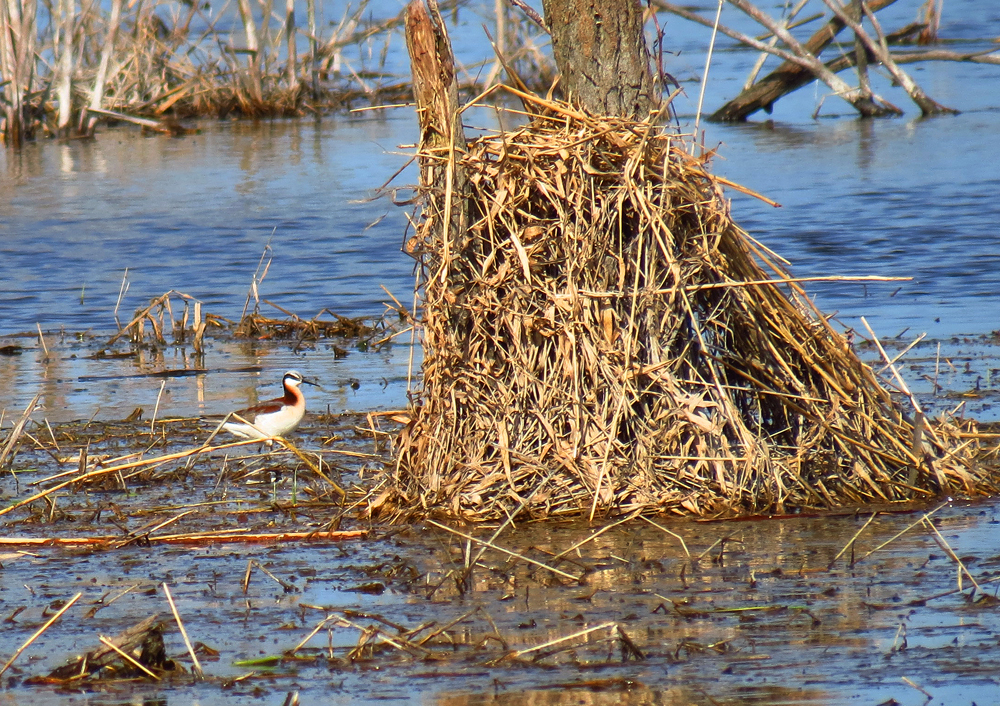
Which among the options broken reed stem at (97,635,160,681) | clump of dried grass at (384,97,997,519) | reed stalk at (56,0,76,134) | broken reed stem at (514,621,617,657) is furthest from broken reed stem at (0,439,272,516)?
reed stalk at (56,0,76,134)

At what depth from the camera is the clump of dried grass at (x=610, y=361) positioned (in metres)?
5.82

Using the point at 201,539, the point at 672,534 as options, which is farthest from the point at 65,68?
the point at 672,534

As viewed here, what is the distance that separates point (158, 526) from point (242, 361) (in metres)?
4.54

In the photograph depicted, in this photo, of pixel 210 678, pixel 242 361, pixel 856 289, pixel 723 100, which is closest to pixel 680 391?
pixel 210 678

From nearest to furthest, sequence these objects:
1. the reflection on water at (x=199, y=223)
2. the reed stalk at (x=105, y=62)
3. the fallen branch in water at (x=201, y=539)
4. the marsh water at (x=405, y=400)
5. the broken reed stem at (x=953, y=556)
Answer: the marsh water at (x=405, y=400) < the broken reed stem at (x=953, y=556) < the fallen branch in water at (x=201, y=539) < the reflection on water at (x=199, y=223) < the reed stalk at (x=105, y=62)

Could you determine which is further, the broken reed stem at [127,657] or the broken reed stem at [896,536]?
the broken reed stem at [896,536]

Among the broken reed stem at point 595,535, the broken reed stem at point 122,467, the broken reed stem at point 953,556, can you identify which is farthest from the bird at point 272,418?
the broken reed stem at point 953,556

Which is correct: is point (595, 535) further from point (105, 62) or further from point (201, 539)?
point (105, 62)

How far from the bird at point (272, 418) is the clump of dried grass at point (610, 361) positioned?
54.8 inches

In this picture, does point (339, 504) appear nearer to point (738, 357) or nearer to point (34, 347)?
point (738, 357)

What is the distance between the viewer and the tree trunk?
6.13 meters

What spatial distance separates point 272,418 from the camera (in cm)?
727

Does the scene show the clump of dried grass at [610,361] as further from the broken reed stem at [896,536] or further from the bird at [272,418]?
the bird at [272,418]

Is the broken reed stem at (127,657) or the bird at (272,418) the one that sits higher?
the broken reed stem at (127,657)
